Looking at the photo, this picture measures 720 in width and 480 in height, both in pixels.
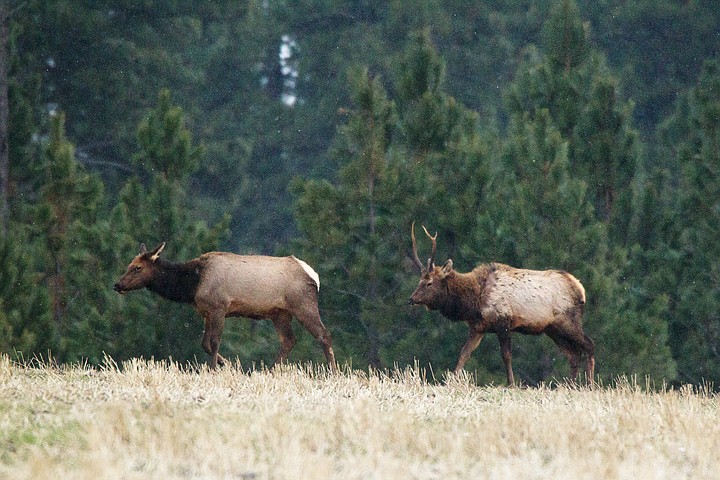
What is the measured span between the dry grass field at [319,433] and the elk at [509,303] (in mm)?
3047

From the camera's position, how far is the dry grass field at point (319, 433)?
26.1 ft

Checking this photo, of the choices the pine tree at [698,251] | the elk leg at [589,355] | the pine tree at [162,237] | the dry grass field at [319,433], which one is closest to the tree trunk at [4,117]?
the pine tree at [162,237]

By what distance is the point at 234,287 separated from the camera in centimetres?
1416

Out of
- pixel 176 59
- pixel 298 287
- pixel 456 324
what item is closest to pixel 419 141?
pixel 456 324

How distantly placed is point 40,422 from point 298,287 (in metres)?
5.68

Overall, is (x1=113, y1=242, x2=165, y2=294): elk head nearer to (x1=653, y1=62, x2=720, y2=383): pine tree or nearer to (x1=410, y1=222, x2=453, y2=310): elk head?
(x1=410, y1=222, x2=453, y2=310): elk head

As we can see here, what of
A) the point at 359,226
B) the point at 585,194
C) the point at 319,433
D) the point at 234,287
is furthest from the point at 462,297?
the point at 319,433

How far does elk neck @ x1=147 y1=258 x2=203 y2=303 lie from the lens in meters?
14.5

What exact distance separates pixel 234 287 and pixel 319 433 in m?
5.46

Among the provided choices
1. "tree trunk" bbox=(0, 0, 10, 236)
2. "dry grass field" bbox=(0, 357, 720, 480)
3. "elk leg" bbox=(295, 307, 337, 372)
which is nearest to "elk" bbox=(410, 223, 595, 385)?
"elk leg" bbox=(295, 307, 337, 372)

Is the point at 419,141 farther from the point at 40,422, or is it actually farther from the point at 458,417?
the point at 40,422

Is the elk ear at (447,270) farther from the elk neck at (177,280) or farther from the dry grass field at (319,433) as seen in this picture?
the dry grass field at (319,433)

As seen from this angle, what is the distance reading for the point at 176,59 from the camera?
1254 inches

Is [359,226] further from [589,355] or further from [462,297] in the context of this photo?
[589,355]
